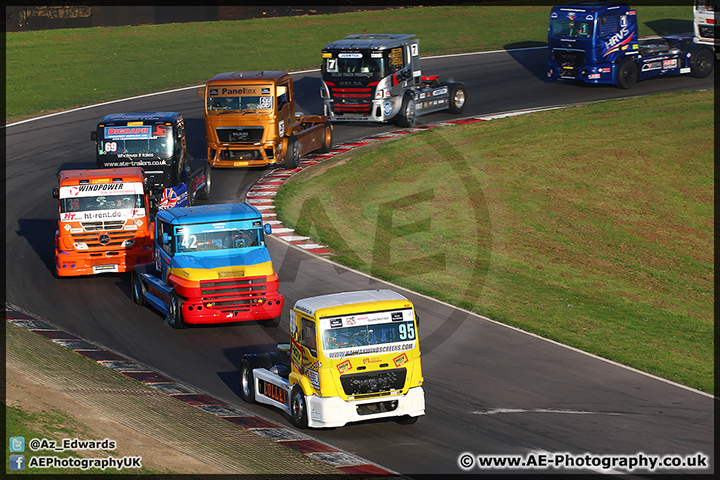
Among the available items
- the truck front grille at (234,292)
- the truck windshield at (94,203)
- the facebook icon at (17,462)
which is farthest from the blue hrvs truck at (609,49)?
the facebook icon at (17,462)

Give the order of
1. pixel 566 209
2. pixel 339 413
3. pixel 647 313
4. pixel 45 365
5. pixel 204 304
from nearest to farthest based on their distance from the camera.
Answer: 1. pixel 339 413
2. pixel 45 365
3. pixel 204 304
4. pixel 647 313
5. pixel 566 209

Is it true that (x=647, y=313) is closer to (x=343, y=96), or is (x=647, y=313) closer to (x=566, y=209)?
(x=566, y=209)

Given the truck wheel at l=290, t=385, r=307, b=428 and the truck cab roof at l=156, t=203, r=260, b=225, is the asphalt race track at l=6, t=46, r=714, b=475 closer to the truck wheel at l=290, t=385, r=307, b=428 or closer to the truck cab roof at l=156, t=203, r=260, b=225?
the truck wheel at l=290, t=385, r=307, b=428

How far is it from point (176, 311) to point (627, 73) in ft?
93.1

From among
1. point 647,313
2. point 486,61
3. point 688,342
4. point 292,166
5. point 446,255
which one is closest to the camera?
point 688,342

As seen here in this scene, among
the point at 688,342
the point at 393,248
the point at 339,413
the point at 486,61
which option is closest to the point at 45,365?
the point at 339,413

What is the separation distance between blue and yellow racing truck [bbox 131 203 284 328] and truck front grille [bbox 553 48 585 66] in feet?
76.8

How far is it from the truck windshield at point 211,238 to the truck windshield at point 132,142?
7.74 m

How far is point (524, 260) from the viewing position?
26.3m

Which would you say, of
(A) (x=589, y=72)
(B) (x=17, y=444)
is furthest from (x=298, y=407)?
(A) (x=589, y=72)

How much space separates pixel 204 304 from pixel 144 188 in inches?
215

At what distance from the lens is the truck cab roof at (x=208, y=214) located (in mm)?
19891

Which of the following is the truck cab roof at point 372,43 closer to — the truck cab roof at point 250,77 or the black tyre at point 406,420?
the truck cab roof at point 250,77

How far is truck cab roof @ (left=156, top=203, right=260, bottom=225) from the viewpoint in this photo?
19.9m
